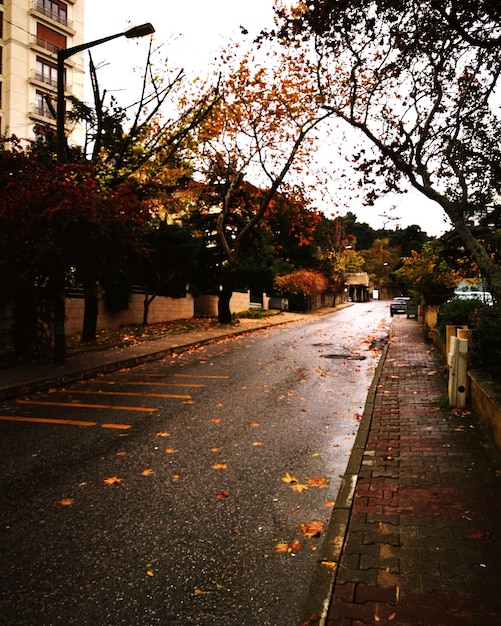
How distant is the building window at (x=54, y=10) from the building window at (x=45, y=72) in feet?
12.4

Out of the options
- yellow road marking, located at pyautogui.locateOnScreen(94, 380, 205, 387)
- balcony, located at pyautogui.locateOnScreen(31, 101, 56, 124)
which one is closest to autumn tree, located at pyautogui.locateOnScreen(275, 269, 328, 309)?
balcony, located at pyautogui.locateOnScreen(31, 101, 56, 124)

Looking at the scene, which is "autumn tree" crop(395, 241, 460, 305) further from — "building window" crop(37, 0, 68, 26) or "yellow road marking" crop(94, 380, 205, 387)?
"building window" crop(37, 0, 68, 26)

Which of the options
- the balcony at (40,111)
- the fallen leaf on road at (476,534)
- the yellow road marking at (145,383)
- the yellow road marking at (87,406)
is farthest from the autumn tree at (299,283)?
the fallen leaf on road at (476,534)

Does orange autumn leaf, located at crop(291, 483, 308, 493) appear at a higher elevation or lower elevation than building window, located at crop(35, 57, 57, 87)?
lower

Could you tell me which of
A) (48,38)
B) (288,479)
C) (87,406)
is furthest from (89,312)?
(48,38)

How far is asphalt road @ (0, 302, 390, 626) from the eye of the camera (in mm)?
2842

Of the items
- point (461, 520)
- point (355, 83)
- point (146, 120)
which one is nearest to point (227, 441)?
point (461, 520)

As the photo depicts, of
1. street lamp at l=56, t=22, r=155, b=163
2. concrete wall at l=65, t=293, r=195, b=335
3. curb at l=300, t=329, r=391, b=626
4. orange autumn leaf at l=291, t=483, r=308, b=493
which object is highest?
street lamp at l=56, t=22, r=155, b=163

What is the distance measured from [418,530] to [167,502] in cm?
211

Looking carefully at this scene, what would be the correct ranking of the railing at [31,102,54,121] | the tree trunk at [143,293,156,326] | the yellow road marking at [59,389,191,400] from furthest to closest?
the railing at [31,102,54,121] < the tree trunk at [143,293,156,326] < the yellow road marking at [59,389,191,400]

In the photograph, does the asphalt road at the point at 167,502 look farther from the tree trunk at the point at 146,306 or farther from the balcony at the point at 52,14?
the balcony at the point at 52,14

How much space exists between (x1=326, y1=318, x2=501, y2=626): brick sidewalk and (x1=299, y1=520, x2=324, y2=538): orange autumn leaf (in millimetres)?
246

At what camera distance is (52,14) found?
133 ft

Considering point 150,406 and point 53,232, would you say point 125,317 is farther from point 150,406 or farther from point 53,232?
point 150,406
